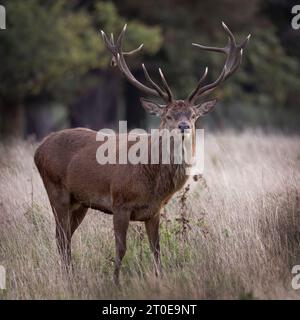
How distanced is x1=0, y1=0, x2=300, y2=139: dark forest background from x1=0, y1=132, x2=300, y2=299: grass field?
10.4m

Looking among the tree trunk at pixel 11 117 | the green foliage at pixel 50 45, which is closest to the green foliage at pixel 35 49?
the green foliage at pixel 50 45

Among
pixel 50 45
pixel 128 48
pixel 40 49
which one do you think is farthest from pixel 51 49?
pixel 128 48

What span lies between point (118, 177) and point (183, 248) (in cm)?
92

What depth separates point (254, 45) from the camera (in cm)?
2238

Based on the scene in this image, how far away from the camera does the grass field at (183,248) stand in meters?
6.64

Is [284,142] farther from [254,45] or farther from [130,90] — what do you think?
[130,90]

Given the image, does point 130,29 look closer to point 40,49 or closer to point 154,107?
point 40,49

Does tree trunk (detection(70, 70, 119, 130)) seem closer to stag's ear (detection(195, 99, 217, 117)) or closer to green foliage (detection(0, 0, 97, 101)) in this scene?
green foliage (detection(0, 0, 97, 101))

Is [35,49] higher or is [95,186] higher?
[35,49]

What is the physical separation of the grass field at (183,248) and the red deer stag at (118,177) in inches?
8.2

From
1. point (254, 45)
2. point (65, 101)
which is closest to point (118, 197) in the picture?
point (65, 101)

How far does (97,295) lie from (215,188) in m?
3.11

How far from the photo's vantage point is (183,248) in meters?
7.45

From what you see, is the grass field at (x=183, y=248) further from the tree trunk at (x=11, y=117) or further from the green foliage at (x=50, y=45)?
the tree trunk at (x=11, y=117)
